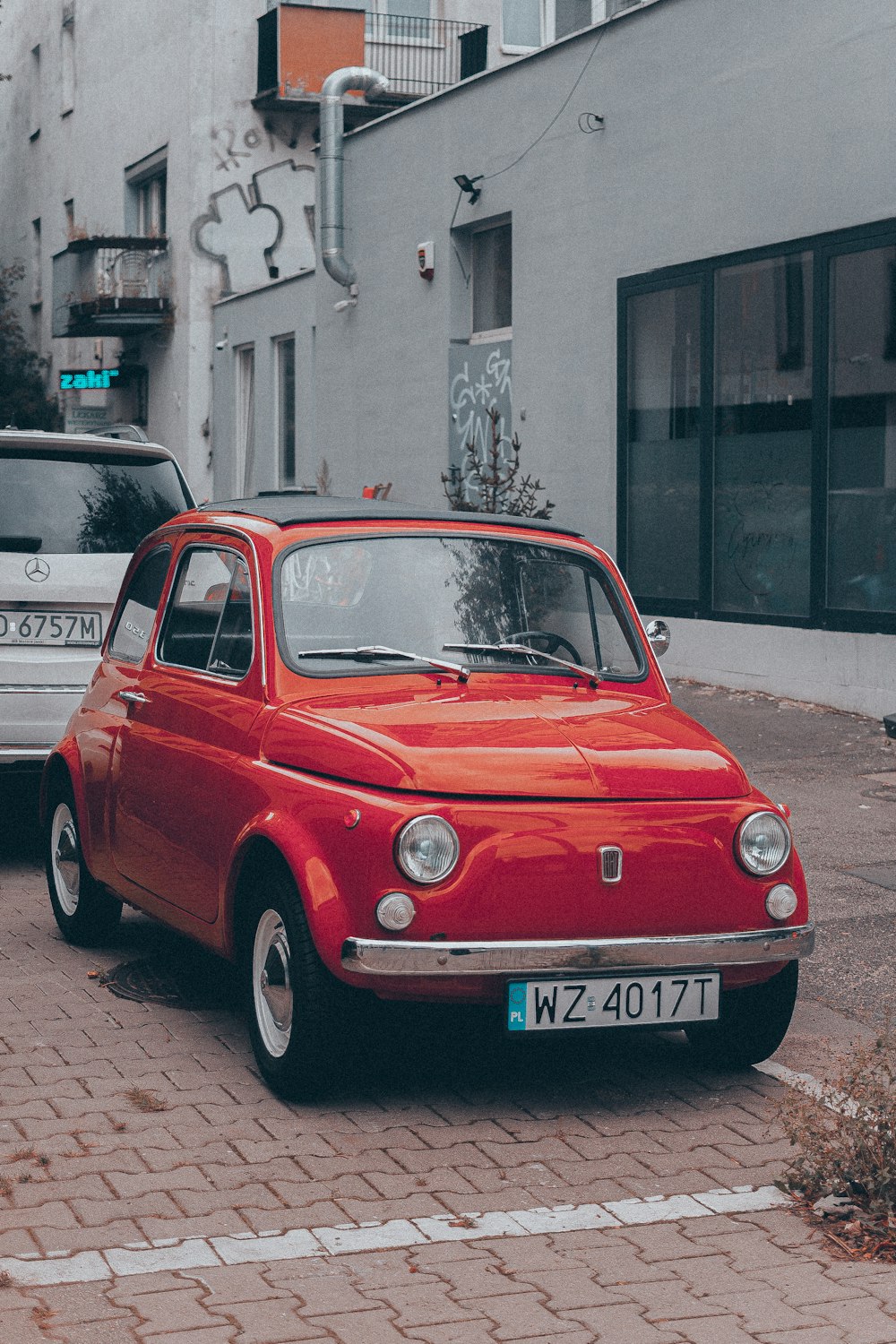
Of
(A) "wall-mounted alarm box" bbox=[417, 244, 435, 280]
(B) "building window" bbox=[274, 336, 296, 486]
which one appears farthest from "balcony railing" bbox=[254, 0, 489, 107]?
(A) "wall-mounted alarm box" bbox=[417, 244, 435, 280]

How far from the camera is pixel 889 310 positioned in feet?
42.0

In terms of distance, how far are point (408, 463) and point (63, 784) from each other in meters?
13.0

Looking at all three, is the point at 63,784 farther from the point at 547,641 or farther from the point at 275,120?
the point at 275,120

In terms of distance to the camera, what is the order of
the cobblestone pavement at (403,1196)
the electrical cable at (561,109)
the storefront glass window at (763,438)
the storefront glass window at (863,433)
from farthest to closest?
the electrical cable at (561,109) → the storefront glass window at (763,438) → the storefront glass window at (863,433) → the cobblestone pavement at (403,1196)

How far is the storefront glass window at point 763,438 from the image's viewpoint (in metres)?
13.7

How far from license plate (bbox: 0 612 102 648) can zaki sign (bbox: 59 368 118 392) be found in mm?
23275

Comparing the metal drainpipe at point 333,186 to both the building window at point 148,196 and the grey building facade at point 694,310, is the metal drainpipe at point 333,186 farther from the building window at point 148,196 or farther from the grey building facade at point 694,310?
the building window at point 148,196

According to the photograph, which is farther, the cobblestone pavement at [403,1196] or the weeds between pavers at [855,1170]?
the weeds between pavers at [855,1170]

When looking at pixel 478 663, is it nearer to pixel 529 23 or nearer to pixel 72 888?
pixel 72 888

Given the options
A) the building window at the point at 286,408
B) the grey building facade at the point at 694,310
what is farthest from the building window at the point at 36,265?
the grey building facade at the point at 694,310

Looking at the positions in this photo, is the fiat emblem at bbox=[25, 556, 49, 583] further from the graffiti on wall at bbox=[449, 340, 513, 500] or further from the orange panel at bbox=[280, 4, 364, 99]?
the orange panel at bbox=[280, 4, 364, 99]

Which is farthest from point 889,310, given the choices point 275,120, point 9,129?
point 9,129

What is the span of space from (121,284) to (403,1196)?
26.6 meters

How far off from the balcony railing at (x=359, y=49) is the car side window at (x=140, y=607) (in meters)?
21.2
